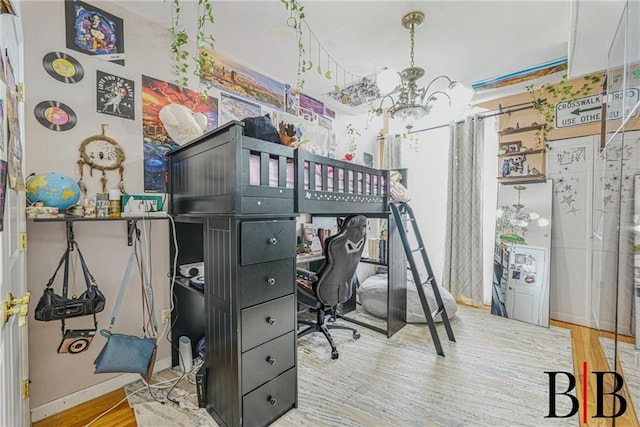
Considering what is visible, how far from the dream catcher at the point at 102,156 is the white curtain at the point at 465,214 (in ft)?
11.5

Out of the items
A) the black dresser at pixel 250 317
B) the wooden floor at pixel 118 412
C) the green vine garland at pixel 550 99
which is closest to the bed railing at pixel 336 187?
the black dresser at pixel 250 317

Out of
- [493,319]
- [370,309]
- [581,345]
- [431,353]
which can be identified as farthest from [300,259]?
[581,345]

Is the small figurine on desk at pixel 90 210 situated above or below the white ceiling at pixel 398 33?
below

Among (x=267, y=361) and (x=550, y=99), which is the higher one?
(x=550, y=99)

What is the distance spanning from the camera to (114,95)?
6.15 ft

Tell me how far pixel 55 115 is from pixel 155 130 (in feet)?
1.80

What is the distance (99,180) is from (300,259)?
184 centimetres

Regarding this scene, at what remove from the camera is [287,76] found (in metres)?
2.92

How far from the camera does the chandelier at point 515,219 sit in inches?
121

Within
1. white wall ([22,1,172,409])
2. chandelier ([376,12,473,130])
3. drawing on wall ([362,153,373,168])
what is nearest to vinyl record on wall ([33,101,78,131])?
white wall ([22,1,172,409])

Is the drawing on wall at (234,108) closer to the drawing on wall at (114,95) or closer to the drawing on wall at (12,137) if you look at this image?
the drawing on wall at (114,95)

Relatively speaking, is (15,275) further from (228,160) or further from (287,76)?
(287,76)

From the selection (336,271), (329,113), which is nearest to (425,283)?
(336,271)

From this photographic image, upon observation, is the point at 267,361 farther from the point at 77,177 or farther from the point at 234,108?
the point at 234,108
